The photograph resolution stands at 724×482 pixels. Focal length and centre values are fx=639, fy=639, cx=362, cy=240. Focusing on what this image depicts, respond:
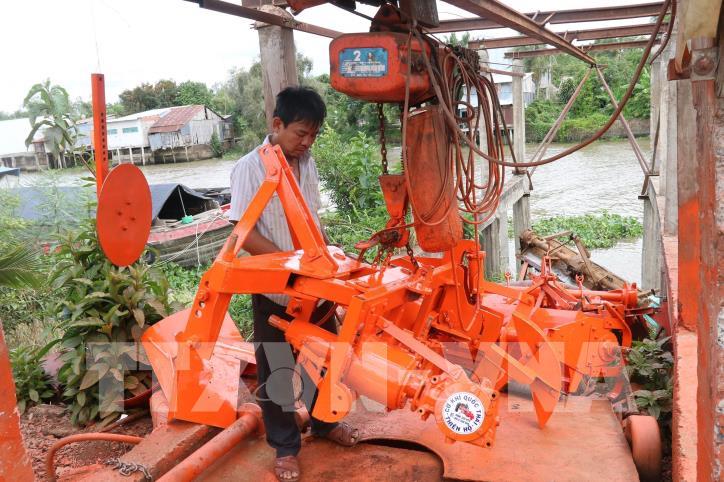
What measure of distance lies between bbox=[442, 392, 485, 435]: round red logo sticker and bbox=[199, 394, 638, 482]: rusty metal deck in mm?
759

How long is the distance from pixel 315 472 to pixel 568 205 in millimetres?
22657


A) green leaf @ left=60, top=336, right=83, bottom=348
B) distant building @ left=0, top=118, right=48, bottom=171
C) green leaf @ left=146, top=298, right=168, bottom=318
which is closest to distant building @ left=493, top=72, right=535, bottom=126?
distant building @ left=0, top=118, right=48, bottom=171

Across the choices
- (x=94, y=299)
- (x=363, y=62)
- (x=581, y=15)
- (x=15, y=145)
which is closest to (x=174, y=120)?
(x=15, y=145)

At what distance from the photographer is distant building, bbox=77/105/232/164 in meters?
28.7

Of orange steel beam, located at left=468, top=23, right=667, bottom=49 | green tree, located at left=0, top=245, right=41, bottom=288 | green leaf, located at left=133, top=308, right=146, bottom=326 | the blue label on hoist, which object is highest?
orange steel beam, located at left=468, top=23, right=667, bottom=49

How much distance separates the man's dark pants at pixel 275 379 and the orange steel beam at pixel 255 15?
6.24ft

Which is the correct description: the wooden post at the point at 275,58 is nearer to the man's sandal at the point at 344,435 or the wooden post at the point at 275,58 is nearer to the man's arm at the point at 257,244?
the man's arm at the point at 257,244

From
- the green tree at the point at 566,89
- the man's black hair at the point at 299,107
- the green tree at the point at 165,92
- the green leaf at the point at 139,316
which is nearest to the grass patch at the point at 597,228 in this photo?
the green leaf at the point at 139,316

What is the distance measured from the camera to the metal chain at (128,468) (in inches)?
128

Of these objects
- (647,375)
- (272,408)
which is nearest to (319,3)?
(272,408)

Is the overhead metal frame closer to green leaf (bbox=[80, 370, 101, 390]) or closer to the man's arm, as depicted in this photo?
the man's arm

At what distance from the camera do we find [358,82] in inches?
113

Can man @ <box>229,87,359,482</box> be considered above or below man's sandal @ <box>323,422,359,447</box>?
above

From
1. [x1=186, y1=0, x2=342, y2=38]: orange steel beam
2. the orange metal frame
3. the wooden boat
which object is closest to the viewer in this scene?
the orange metal frame
